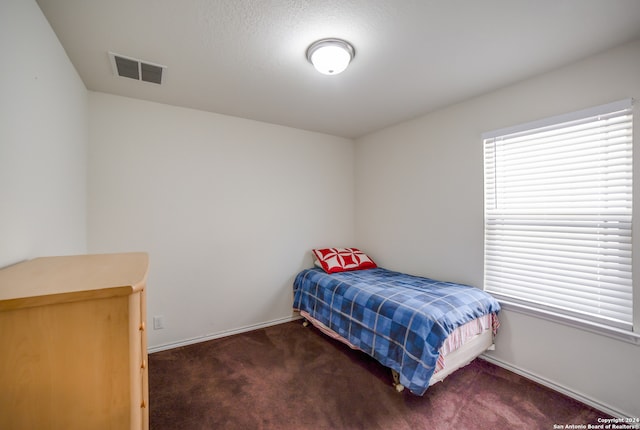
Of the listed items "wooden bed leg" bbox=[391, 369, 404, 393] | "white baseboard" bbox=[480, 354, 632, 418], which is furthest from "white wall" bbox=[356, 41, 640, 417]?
"wooden bed leg" bbox=[391, 369, 404, 393]

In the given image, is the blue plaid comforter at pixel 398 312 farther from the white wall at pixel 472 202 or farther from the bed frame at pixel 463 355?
the white wall at pixel 472 202

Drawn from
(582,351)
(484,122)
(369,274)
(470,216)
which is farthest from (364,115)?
(582,351)

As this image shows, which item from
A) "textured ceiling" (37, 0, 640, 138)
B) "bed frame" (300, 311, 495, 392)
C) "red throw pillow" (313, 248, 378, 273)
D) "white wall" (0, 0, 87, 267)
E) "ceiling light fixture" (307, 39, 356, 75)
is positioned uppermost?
"textured ceiling" (37, 0, 640, 138)

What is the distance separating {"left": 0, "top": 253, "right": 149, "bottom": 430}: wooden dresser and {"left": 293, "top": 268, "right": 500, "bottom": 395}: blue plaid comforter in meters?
1.60

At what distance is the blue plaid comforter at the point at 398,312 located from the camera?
1.80 m

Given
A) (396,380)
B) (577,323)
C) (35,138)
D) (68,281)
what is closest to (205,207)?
(35,138)

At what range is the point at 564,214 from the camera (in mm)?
1960

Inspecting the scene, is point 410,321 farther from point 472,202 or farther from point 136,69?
point 136,69

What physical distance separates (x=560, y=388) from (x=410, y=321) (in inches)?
47.6

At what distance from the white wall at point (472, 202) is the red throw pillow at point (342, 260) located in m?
0.24

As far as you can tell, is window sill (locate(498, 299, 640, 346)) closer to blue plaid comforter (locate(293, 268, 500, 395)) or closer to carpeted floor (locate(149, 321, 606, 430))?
blue plaid comforter (locate(293, 268, 500, 395))

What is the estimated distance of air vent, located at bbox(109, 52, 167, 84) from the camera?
186cm

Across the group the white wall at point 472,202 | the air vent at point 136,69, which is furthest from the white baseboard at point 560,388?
the air vent at point 136,69

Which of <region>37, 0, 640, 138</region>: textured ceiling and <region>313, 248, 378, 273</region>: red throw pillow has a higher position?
<region>37, 0, 640, 138</region>: textured ceiling
